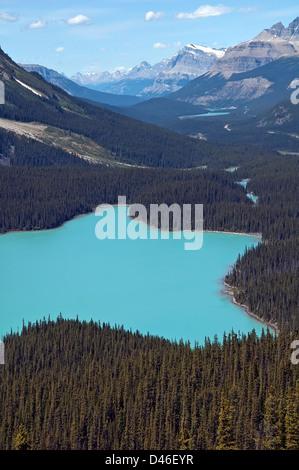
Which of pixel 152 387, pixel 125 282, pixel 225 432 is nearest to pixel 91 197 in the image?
pixel 125 282

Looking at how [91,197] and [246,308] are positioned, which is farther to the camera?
[91,197]

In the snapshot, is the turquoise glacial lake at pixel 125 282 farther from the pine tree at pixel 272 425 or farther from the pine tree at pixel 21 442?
the pine tree at pixel 21 442

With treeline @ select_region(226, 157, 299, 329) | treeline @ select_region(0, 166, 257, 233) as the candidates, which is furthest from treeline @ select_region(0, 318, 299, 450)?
treeline @ select_region(0, 166, 257, 233)

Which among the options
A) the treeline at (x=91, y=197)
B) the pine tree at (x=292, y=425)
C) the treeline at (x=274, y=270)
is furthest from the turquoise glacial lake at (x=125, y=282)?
the pine tree at (x=292, y=425)

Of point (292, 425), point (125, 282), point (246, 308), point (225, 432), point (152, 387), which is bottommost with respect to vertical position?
point (225, 432)

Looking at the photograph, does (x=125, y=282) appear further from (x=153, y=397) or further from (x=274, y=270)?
(x=153, y=397)
